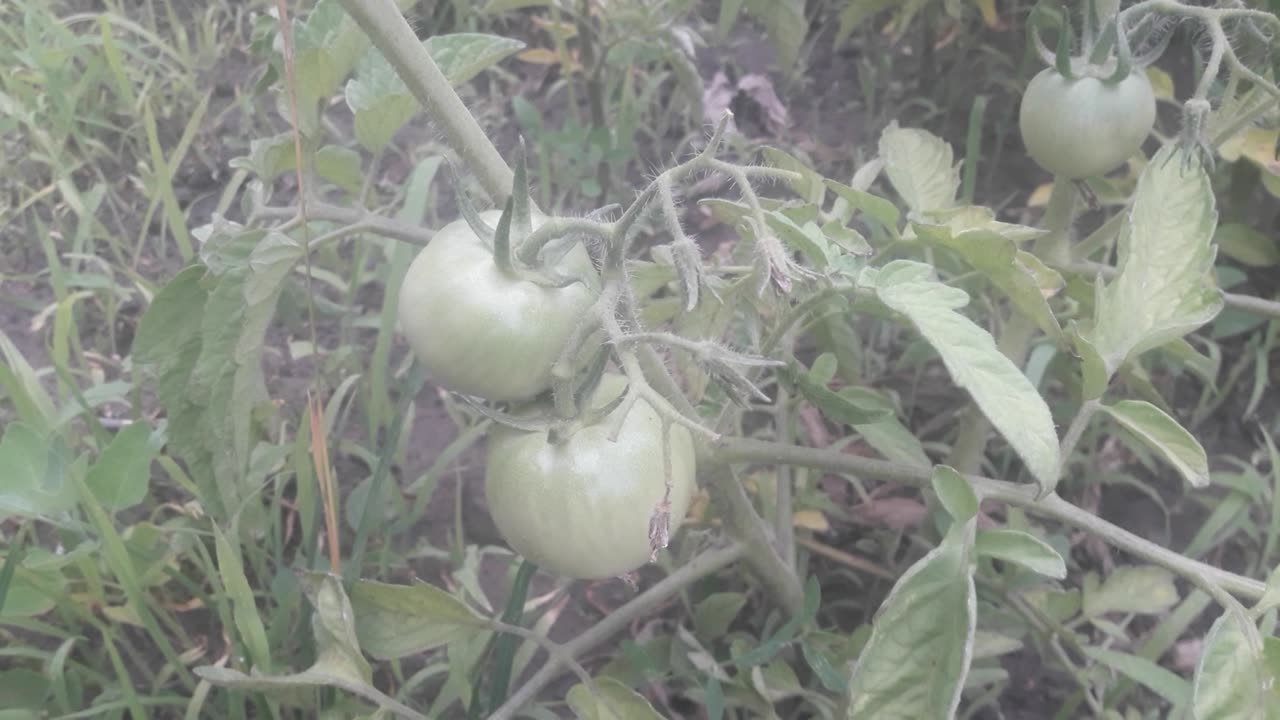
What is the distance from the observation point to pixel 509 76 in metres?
2.01

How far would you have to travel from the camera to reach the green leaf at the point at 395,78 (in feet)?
2.89

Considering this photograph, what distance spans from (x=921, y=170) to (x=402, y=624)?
2.21 ft

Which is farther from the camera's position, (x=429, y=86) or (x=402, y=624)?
(x=402, y=624)

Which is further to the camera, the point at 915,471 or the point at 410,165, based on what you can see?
the point at 410,165

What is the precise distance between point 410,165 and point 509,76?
29 centimetres

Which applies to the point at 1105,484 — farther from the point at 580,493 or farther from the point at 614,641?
the point at 580,493

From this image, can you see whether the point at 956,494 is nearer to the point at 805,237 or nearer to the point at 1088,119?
the point at 805,237

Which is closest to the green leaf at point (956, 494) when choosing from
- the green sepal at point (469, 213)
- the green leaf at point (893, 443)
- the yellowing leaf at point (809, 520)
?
the green leaf at point (893, 443)

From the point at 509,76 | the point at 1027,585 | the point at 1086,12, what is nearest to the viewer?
the point at 1086,12

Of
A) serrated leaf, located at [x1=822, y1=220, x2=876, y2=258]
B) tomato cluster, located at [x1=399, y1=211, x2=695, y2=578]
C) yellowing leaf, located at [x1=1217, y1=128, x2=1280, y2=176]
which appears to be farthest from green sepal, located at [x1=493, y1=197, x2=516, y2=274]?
yellowing leaf, located at [x1=1217, y1=128, x2=1280, y2=176]

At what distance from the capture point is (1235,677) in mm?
700

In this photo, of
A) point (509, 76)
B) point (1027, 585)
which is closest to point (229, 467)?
point (1027, 585)

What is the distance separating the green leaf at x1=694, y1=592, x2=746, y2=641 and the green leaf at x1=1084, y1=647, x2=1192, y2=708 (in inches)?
15.0

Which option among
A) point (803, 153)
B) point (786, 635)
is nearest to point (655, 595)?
point (786, 635)
